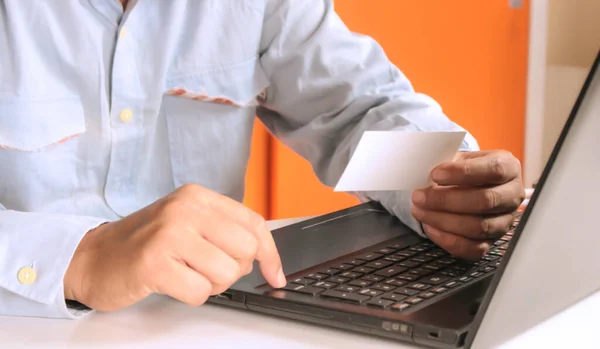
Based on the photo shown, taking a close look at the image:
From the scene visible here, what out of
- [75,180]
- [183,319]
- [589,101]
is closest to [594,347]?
[589,101]

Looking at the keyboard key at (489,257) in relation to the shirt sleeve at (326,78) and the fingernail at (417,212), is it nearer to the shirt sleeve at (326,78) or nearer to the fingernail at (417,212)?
the fingernail at (417,212)

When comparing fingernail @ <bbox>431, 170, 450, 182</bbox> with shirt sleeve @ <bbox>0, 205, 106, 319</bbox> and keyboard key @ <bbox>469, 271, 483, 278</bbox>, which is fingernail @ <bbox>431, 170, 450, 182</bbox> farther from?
shirt sleeve @ <bbox>0, 205, 106, 319</bbox>

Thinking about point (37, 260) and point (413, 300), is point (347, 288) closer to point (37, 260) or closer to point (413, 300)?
point (413, 300)

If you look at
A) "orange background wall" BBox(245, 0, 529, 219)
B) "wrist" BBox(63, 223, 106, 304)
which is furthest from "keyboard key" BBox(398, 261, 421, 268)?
"orange background wall" BBox(245, 0, 529, 219)

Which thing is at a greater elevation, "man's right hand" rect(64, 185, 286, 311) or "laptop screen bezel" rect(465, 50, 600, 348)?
"laptop screen bezel" rect(465, 50, 600, 348)

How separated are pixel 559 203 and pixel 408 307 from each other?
14 centimetres

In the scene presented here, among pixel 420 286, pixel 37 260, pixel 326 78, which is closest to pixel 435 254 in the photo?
pixel 420 286

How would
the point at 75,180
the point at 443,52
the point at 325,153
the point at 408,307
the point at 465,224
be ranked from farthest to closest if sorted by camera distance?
the point at 443,52, the point at 325,153, the point at 75,180, the point at 465,224, the point at 408,307

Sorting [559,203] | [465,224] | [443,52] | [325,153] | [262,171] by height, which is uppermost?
[559,203]

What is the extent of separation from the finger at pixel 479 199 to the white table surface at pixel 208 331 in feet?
0.78

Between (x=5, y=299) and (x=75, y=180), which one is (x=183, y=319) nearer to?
(x=5, y=299)

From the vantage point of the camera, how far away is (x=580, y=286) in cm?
50

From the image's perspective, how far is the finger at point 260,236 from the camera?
0.60 meters

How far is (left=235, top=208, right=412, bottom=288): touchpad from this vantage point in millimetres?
676
